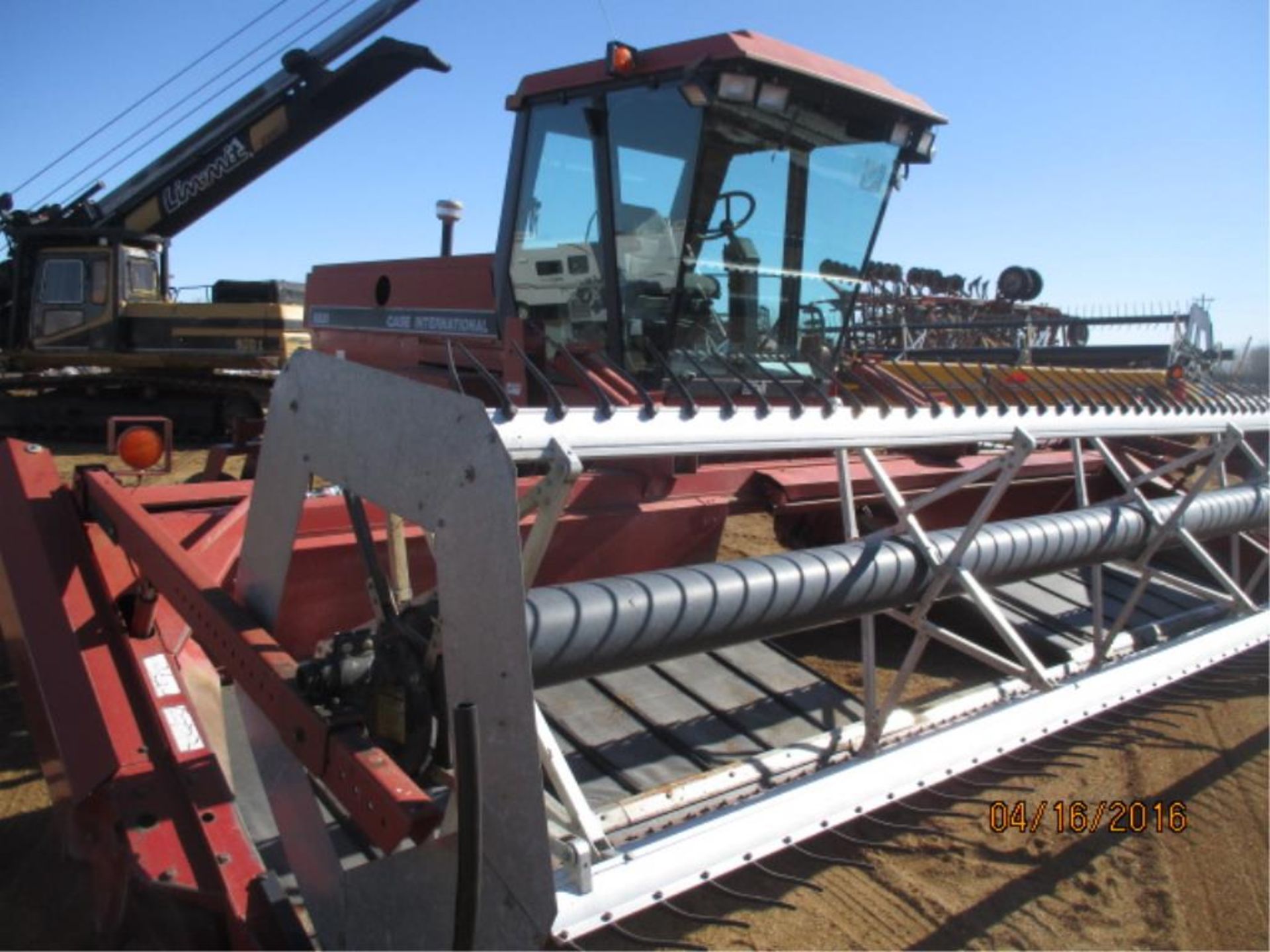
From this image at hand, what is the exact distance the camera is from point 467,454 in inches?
52.8

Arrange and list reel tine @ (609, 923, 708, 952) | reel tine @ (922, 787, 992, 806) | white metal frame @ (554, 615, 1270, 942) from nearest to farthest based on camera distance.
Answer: white metal frame @ (554, 615, 1270, 942) < reel tine @ (609, 923, 708, 952) < reel tine @ (922, 787, 992, 806)

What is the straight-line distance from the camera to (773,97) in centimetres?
350

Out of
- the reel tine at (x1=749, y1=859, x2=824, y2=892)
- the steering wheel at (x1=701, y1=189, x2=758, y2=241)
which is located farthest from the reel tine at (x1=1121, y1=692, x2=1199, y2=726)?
the steering wheel at (x1=701, y1=189, x2=758, y2=241)

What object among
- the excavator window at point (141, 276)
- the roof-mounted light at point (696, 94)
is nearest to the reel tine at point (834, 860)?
the roof-mounted light at point (696, 94)

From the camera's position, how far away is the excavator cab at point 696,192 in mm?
3561

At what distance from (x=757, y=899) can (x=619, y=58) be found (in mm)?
2856

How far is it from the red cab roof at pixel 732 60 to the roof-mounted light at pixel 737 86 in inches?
2.5

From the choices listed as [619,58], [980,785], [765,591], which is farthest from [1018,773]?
[619,58]

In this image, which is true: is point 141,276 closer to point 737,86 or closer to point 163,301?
point 163,301

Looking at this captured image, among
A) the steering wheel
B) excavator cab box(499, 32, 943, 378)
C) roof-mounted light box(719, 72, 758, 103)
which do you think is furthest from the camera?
the steering wheel

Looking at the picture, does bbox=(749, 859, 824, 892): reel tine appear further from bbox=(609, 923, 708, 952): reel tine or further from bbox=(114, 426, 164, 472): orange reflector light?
bbox=(114, 426, 164, 472): orange reflector light

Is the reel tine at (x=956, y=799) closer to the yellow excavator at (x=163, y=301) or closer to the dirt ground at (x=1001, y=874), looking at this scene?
the dirt ground at (x=1001, y=874)

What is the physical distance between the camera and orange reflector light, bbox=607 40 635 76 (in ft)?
11.6
